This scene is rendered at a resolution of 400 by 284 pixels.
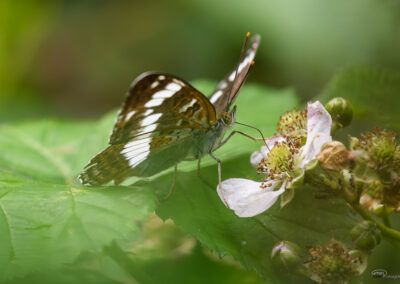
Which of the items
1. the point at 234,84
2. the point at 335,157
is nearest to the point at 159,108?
the point at 234,84

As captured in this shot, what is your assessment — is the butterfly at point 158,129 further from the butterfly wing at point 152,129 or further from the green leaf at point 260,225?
the green leaf at point 260,225

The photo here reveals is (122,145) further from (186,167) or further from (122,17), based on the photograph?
(122,17)

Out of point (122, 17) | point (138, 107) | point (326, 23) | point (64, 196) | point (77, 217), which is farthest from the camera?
point (122, 17)

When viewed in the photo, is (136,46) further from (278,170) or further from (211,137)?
(278,170)

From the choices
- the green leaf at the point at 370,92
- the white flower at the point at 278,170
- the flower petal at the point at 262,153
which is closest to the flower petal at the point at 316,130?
the white flower at the point at 278,170

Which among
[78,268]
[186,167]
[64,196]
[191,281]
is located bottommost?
[191,281]

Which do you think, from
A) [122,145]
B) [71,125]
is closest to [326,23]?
[71,125]
